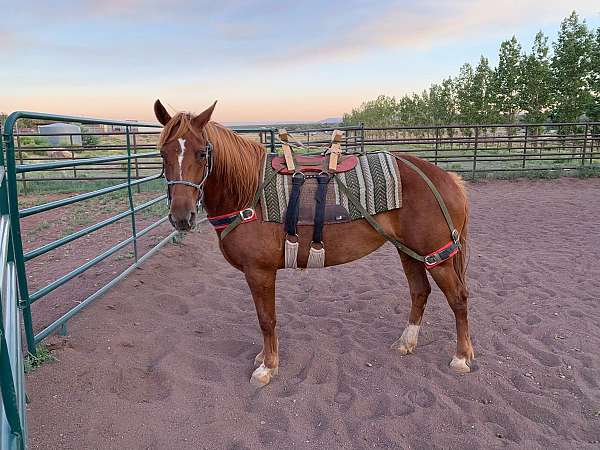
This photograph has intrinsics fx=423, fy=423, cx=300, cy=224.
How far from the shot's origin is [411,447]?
230 cm

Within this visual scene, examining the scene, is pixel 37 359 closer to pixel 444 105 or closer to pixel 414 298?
pixel 414 298

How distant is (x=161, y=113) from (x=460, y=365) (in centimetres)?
263

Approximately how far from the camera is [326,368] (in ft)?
10.1

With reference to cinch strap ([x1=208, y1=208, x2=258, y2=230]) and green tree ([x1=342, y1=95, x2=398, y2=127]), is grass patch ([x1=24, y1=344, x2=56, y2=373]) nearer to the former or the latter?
cinch strap ([x1=208, y1=208, x2=258, y2=230])

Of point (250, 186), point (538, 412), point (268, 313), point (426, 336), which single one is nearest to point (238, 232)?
point (250, 186)

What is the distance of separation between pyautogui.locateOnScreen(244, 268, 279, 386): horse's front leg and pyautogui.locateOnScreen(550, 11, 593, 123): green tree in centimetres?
2349

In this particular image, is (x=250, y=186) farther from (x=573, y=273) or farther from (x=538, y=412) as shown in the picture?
(x=573, y=273)

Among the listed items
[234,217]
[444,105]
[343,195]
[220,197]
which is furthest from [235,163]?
[444,105]

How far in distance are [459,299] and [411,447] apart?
116cm

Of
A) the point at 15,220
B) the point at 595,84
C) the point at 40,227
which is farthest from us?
the point at 595,84

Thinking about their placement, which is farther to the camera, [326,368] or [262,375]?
[326,368]

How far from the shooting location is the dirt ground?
7.86ft

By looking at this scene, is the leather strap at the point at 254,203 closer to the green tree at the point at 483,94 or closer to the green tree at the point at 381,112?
the green tree at the point at 483,94

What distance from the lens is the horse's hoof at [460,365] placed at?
2.99m
